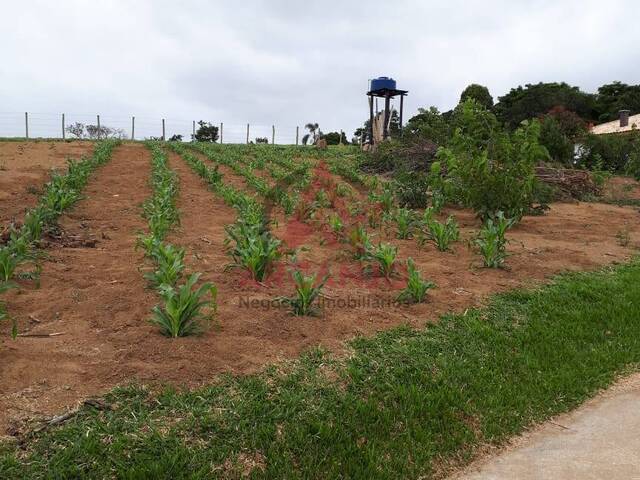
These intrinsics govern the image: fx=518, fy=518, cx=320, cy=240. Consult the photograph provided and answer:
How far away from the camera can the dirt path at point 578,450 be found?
2.69m

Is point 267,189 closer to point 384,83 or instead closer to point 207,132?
point 384,83

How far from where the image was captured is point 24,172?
12875 millimetres

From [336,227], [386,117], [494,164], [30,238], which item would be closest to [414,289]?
[336,227]

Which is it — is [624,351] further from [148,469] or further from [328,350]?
[148,469]

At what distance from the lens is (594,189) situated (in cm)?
1372

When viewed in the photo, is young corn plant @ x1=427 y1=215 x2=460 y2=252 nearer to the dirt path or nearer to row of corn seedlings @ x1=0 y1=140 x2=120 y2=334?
the dirt path


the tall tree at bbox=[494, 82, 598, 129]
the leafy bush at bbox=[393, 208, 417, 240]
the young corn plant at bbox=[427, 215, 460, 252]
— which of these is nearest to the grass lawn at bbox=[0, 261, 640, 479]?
the young corn plant at bbox=[427, 215, 460, 252]

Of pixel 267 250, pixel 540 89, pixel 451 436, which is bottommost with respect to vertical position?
pixel 451 436

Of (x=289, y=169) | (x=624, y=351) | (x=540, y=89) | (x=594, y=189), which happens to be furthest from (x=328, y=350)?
(x=540, y=89)

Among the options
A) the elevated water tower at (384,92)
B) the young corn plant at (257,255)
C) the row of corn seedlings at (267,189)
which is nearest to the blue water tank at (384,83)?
the elevated water tower at (384,92)

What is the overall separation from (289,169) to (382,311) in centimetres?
1328

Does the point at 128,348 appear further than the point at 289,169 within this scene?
No

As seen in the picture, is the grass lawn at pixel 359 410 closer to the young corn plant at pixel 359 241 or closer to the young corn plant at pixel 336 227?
the young corn plant at pixel 359 241

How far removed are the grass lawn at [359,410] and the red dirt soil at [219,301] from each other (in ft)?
0.74
